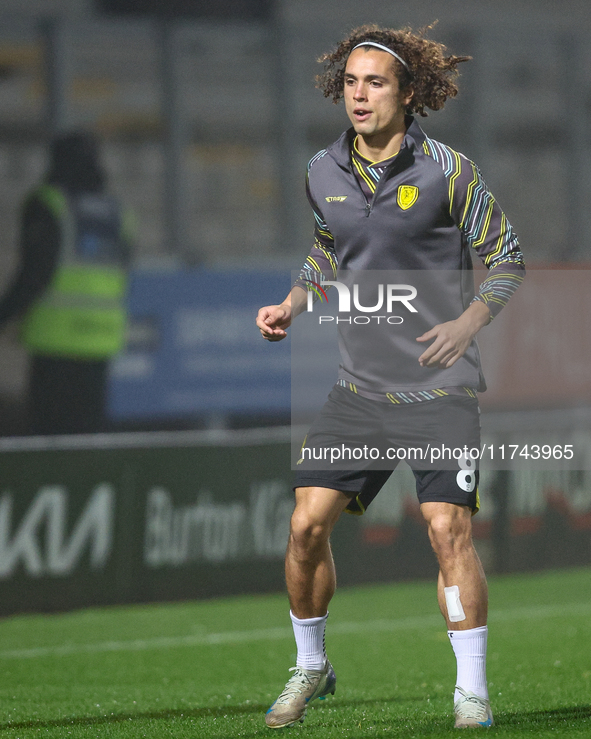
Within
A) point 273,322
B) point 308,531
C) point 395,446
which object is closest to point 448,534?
point 395,446

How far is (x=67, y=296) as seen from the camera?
10406 mm

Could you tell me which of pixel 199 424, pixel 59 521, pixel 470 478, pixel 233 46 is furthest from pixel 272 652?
pixel 233 46

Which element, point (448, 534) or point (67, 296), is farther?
point (67, 296)

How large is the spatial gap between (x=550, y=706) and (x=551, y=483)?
4.79 meters

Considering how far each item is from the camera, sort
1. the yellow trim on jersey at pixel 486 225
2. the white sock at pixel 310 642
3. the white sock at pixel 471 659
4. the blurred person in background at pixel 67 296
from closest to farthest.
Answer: the white sock at pixel 471 659 < the yellow trim on jersey at pixel 486 225 < the white sock at pixel 310 642 < the blurred person in background at pixel 67 296

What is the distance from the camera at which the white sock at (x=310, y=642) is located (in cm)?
425

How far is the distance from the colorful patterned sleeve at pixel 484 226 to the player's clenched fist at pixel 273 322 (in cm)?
62

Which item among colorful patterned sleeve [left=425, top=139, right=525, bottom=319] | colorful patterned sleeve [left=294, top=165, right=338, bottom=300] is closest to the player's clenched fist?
colorful patterned sleeve [left=294, top=165, right=338, bottom=300]

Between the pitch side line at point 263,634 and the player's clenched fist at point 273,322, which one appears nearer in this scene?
the player's clenched fist at point 273,322

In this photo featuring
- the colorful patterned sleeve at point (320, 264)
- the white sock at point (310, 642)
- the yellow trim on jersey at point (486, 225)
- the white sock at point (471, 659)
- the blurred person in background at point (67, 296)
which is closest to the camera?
the white sock at point (471, 659)

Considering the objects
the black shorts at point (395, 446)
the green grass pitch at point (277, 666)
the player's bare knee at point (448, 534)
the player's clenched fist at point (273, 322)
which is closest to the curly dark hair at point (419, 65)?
the player's clenched fist at point (273, 322)

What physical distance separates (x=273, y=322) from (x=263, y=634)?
343cm

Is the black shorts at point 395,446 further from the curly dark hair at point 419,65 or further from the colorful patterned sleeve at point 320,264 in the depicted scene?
the curly dark hair at point 419,65

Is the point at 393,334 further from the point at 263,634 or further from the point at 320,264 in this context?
the point at 263,634
